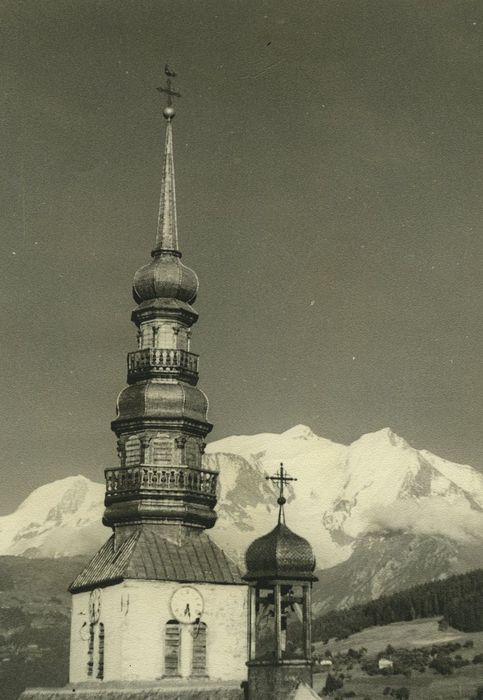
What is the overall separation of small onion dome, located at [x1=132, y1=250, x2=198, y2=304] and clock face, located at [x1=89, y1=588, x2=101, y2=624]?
14.0m

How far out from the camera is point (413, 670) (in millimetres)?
131625

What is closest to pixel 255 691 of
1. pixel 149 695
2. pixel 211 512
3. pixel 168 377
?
pixel 149 695

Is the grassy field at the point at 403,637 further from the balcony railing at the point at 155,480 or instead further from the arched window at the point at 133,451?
the arched window at the point at 133,451

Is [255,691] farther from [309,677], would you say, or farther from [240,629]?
[240,629]

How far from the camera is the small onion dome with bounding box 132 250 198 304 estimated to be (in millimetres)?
63625

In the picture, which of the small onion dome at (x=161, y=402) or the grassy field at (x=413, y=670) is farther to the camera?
the grassy field at (x=413, y=670)

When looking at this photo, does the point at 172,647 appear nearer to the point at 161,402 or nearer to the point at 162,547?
the point at 162,547

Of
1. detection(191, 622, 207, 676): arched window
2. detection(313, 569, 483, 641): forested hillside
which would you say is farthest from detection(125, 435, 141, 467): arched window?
detection(313, 569, 483, 641): forested hillside

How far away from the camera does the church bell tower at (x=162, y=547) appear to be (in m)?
56.2

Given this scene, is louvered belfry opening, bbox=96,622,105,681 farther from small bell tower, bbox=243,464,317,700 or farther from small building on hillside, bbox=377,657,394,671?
small building on hillside, bbox=377,657,394,671

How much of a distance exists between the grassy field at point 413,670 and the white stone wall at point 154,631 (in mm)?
62216

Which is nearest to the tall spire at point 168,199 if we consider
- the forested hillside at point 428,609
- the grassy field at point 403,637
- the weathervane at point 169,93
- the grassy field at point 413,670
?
the weathervane at point 169,93

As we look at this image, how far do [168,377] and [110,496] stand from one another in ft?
19.7

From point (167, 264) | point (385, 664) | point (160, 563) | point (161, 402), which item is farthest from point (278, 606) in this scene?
point (385, 664)
